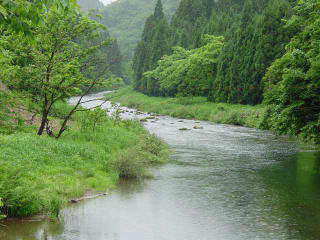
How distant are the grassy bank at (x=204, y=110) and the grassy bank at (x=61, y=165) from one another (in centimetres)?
1419

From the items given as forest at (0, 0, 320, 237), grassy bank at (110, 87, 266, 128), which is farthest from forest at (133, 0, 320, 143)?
grassy bank at (110, 87, 266, 128)

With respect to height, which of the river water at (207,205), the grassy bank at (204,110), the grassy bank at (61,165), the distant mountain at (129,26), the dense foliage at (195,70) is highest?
the distant mountain at (129,26)

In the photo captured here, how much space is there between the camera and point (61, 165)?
15.9 metres

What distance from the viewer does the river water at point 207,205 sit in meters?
11.3

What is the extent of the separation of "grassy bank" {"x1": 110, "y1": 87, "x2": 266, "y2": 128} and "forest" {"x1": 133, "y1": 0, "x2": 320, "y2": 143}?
180 cm

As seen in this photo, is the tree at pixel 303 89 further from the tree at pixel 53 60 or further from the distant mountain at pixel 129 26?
the distant mountain at pixel 129 26

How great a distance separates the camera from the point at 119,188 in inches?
635

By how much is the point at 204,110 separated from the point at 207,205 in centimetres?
3389

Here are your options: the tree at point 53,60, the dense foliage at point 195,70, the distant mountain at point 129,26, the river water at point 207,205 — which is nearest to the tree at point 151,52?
the dense foliage at point 195,70

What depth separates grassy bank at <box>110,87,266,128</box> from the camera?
3985 cm

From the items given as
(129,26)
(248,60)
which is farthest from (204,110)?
(129,26)

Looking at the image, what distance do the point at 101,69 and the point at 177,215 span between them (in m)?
10.3

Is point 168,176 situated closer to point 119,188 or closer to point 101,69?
point 119,188

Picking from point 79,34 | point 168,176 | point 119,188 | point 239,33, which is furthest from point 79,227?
point 239,33
